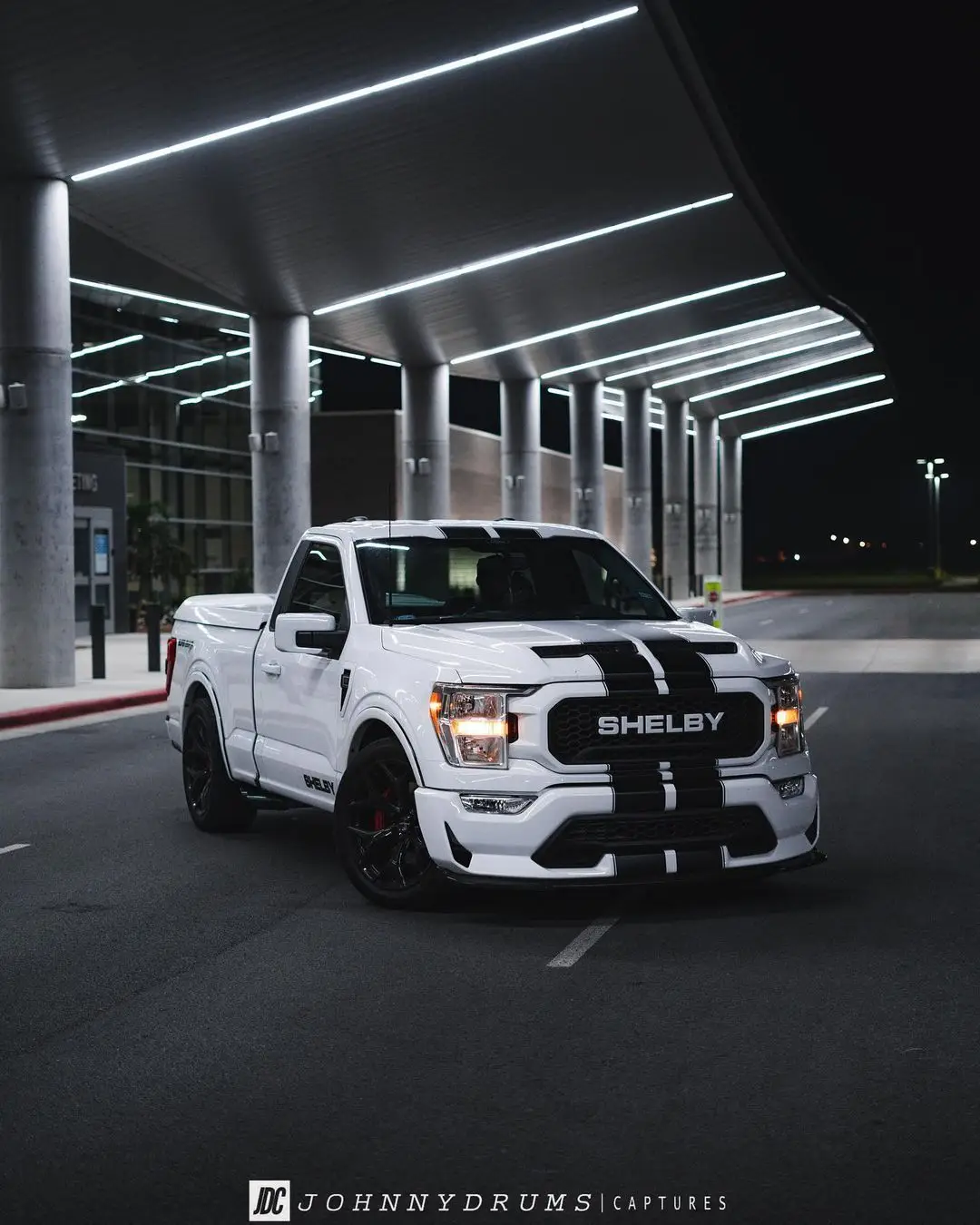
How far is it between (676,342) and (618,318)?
7.55 metres

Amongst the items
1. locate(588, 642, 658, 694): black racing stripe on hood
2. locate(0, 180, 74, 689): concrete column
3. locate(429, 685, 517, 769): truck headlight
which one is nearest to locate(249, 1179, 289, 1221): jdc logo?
locate(429, 685, 517, 769): truck headlight

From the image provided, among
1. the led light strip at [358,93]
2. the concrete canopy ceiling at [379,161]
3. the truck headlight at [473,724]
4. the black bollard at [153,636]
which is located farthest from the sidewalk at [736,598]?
the truck headlight at [473,724]

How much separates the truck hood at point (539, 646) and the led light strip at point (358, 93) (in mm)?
15606

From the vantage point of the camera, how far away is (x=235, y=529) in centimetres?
5172

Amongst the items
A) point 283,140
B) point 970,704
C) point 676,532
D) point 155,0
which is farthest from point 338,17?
point 676,532

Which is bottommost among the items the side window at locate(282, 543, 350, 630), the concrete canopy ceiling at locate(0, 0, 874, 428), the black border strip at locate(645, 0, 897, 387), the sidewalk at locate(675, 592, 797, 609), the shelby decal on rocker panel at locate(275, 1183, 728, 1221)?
the sidewalk at locate(675, 592, 797, 609)

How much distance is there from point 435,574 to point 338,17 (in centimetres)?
1263

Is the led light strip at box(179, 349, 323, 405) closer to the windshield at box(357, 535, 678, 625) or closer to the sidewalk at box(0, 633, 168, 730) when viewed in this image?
the sidewalk at box(0, 633, 168, 730)

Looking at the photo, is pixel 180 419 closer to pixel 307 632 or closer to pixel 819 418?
pixel 307 632

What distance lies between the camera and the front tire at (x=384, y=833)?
8.30 meters

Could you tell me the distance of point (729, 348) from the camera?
5938cm

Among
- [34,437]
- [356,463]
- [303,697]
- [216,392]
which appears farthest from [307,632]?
[356,463]

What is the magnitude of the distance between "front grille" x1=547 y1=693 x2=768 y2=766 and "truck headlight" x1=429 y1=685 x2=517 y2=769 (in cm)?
22

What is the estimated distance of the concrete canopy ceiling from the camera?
20328 mm
